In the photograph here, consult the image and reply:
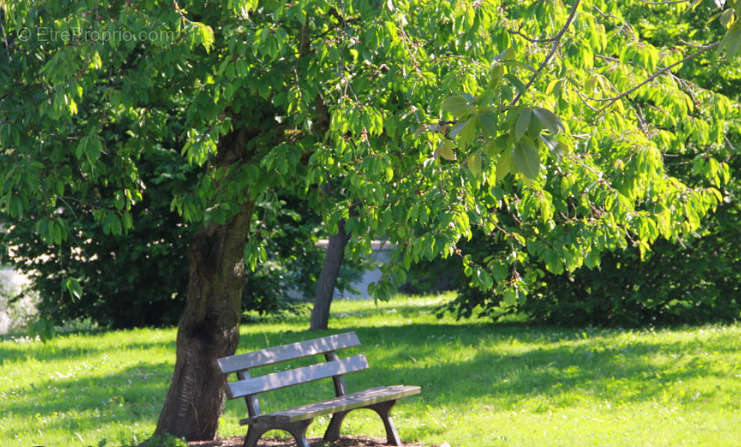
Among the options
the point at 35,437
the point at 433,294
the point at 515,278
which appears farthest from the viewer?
the point at 433,294

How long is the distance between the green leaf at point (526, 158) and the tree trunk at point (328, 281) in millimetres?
10788

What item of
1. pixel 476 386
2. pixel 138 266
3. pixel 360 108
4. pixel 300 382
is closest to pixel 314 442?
pixel 300 382

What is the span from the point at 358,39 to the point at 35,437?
467 cm

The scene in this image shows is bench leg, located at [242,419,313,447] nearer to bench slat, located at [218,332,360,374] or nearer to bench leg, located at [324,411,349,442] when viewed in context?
bench slat, located at [218,332,360,374]

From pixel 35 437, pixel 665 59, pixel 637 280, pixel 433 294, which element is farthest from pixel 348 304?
pixel 665 59

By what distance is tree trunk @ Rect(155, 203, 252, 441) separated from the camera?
675cm

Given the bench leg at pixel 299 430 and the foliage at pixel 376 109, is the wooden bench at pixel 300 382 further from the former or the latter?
the foliage at pixel 376 109

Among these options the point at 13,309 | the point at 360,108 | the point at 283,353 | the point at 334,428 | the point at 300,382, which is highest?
the point at 360,108

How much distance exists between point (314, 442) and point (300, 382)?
32.7 inches

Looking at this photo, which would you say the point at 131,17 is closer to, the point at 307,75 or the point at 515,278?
the point at 307,75

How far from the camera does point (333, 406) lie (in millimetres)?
6121

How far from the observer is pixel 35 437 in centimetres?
743

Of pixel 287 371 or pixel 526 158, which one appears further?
Answer: pixel 287 371

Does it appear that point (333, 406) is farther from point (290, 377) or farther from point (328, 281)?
point (328, 281)
